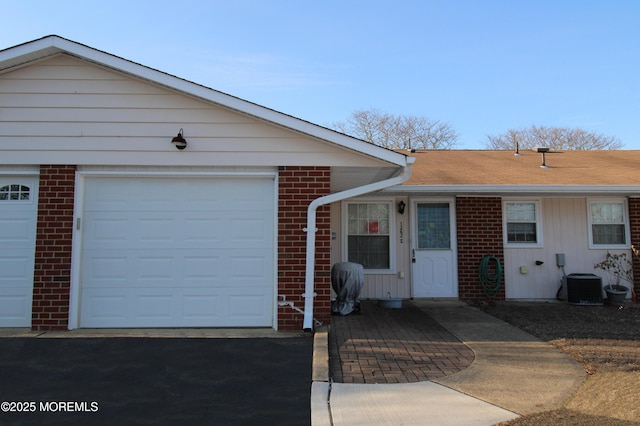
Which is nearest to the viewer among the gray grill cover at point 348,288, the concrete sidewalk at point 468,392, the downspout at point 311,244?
the concrete sidewalk at point 468,392

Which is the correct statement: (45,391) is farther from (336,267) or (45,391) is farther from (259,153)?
(336,267)

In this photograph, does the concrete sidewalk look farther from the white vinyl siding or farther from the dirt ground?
the white vinyl siding

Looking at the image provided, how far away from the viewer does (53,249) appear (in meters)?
5.98

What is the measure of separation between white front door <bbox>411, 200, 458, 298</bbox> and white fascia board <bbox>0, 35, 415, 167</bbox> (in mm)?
3836

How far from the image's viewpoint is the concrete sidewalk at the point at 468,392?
11.1ft

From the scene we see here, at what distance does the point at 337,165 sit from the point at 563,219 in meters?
6.10

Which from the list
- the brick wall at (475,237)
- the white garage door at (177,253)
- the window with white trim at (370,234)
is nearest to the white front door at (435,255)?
the brick wall at (475,237)

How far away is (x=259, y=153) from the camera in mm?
6180

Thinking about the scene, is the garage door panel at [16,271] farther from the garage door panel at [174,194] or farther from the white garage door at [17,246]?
the garage door panel at [174,194]

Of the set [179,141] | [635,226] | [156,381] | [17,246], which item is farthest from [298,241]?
[635,226]

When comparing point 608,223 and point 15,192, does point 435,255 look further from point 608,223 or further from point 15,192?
point 15,192

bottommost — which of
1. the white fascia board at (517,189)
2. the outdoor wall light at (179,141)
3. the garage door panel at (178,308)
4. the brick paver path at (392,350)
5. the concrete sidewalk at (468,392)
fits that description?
the concrete sidewalk at (468,392)

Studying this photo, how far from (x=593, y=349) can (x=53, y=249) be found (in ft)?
23.7

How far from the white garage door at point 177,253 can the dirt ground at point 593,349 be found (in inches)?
153
